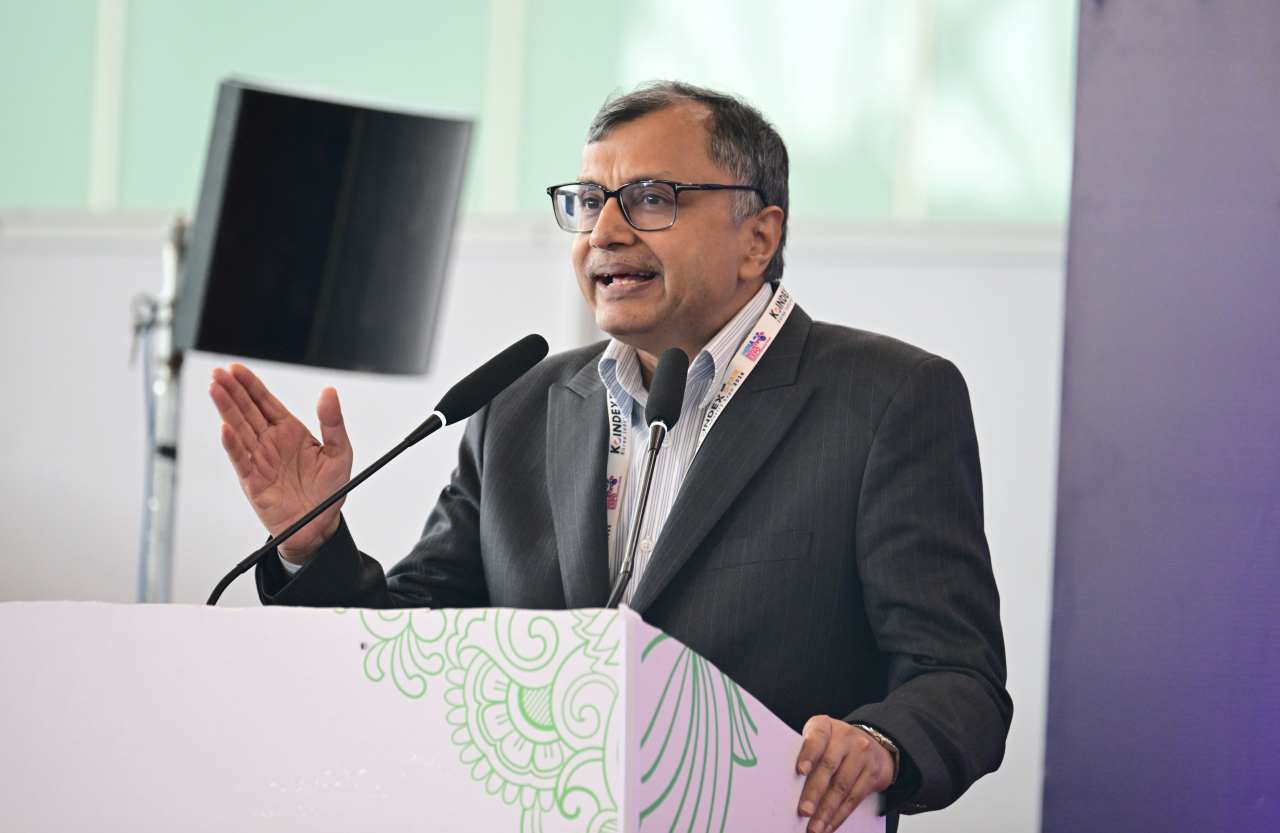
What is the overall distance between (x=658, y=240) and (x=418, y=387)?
2.10m

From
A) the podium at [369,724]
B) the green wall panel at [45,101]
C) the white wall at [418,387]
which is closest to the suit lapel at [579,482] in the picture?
the podium at [369,724]

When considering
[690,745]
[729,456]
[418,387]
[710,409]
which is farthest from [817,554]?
[418,387]

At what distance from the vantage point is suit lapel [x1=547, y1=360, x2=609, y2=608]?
5.46ft

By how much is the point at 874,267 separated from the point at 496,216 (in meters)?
1.14

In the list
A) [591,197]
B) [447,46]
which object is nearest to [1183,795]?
[591,197]

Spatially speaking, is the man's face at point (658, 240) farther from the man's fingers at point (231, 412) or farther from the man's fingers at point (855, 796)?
the man's fingers at point (855, 796)

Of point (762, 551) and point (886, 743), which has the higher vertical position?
point (762, 551)

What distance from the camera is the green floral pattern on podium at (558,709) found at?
34.6 inches

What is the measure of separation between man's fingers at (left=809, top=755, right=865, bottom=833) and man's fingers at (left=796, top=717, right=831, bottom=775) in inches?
0.9

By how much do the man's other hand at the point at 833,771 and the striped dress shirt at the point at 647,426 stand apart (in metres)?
0.47

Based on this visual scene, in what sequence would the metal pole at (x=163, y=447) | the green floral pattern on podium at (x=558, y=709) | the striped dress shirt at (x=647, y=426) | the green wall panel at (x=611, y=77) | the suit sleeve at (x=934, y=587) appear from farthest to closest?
the green wall panel at (x=611, y=77) < the metal pole at (x=163, y=447) < the striped dress shirt at (x=647, y=426) < the suit sleeve at (x=934, y=587) < the green floral pattern on podium at (x=558, y=709)

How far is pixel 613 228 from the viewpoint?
70.8 inches

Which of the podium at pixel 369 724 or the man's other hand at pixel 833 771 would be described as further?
the man's other hand at pixel 833 771

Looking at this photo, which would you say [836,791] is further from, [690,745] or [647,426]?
[647,426]
